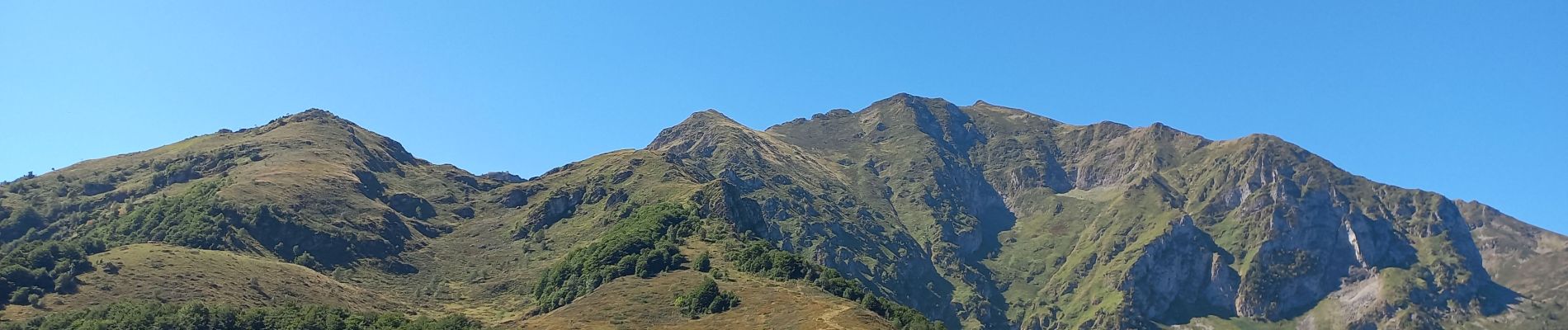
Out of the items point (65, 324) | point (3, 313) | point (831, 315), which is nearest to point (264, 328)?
point (65, 324)

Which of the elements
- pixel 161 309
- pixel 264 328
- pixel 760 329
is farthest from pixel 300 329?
pixel 760 329

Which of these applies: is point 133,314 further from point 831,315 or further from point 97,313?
point 831,315

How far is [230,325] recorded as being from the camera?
642ft

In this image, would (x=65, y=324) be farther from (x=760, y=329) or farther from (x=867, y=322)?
(x=867, y=322)

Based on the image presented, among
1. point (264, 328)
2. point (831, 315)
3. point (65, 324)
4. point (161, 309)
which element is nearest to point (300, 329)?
point (264, 328)

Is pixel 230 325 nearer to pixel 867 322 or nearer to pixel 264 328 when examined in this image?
pixel 264 328

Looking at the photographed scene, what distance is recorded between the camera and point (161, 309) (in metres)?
197

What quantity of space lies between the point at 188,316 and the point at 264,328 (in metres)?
13.5

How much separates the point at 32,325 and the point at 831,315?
145203 mm

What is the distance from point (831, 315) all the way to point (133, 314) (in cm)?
12952

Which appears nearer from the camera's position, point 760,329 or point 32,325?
point 32,325

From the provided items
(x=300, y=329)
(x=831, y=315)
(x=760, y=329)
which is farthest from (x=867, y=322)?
(x=300, y=329)

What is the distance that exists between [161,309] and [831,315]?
5010 inches

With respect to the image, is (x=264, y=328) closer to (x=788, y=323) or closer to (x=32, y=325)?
(x=32, y=325)
